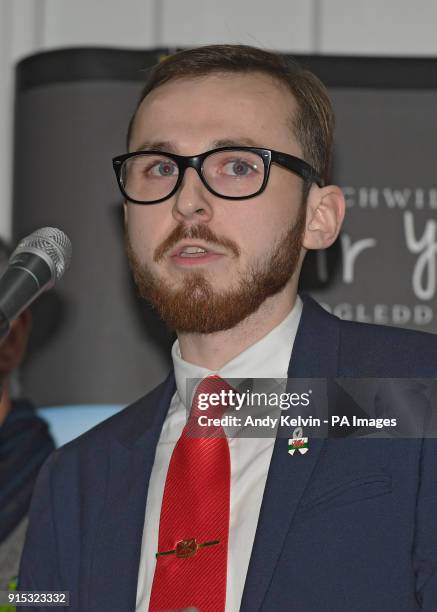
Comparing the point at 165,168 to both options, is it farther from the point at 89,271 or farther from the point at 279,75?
the point at 89,271

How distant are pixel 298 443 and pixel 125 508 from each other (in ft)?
1.10

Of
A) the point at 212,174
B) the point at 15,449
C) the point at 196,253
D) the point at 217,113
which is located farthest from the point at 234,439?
the point at 15,449

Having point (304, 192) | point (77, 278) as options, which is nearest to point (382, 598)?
point (304, 192)

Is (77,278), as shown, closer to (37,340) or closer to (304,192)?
(37,340)

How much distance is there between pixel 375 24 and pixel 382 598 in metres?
1.93

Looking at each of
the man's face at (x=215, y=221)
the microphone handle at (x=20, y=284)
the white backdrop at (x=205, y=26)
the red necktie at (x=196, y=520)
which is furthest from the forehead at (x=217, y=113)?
the white backdrop at (x=205, y=26)

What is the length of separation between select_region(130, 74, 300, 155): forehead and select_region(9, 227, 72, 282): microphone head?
0.45m

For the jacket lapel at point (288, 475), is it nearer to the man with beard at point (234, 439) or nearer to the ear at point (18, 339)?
the man with beard at point (234, 439)

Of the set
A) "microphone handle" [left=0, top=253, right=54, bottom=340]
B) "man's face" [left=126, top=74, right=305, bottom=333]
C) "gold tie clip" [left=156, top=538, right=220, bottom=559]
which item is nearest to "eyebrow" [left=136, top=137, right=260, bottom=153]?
"man's face" [left=126, top=74, right=305, bottom=333]

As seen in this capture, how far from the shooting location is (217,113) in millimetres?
1621

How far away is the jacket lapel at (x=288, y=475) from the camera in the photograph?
54.5 inches

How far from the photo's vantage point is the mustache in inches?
59.2

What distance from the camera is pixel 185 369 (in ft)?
5.58

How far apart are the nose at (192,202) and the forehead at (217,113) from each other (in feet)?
0.23
